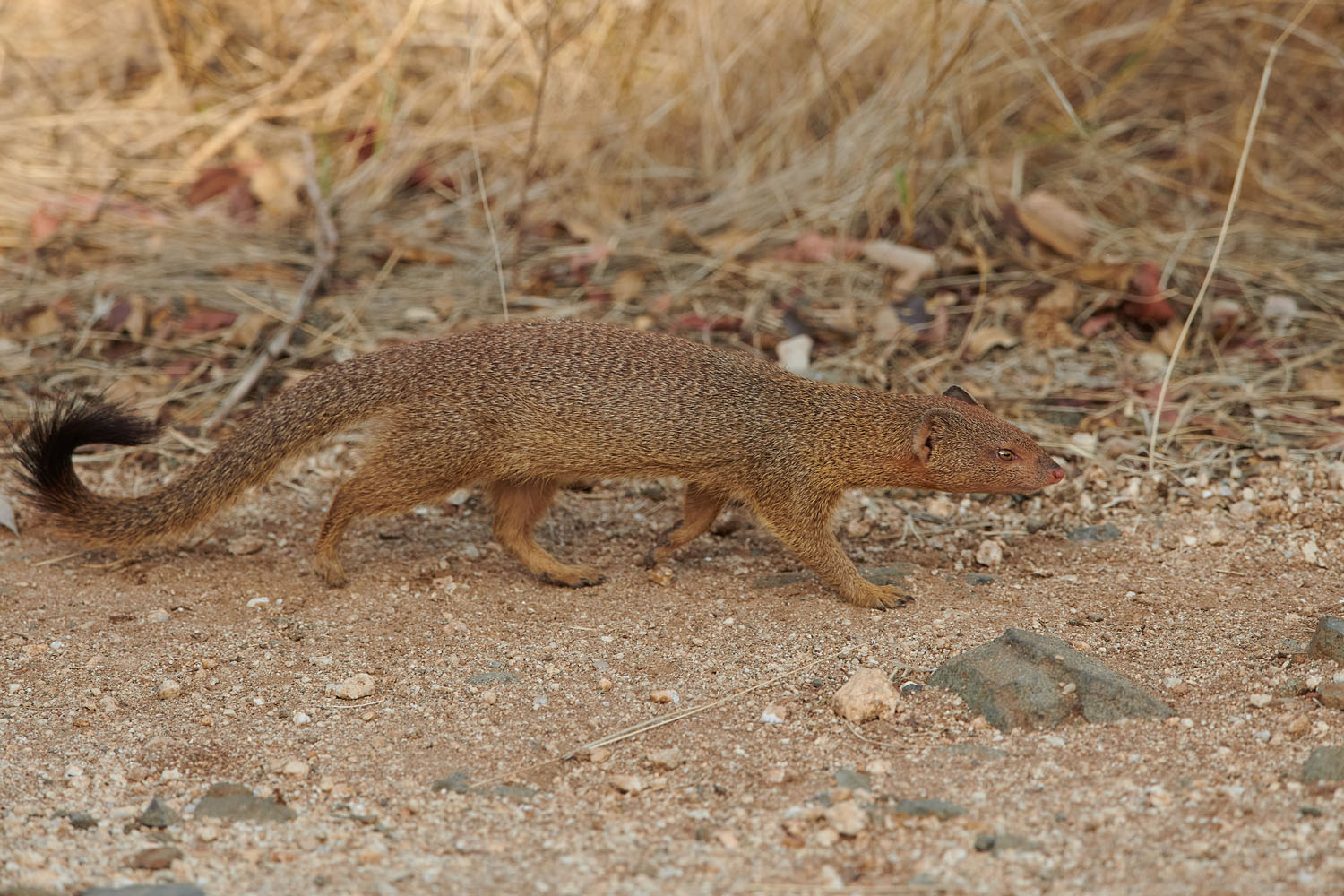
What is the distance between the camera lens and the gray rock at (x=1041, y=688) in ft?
10.1

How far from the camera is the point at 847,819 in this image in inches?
103

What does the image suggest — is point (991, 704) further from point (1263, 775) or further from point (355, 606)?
point (355, 606)

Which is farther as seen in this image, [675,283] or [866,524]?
[675,283]

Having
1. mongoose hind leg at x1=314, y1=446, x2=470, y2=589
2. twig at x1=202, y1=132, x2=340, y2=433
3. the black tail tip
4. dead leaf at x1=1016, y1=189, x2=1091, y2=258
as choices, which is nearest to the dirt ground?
mongoose hind leg at x1=314, y1=446, x2=470, y2=589

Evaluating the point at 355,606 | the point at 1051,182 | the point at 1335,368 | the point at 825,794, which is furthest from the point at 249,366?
the point at 1335,368

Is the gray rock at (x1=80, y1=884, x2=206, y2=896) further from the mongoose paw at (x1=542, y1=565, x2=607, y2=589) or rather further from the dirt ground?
the mongoose paw at (x1=542, y1=565, x2=607, y2=589)

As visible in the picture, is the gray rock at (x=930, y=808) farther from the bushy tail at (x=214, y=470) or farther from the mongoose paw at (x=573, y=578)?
the bushy tail at (x=214, y=470)

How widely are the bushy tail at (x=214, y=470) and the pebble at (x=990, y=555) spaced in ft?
6.70

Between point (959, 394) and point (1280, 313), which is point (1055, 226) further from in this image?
point (959, 394)

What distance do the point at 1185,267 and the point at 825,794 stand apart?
3790 mm

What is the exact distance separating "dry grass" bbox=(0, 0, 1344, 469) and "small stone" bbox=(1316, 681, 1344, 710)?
1.70m

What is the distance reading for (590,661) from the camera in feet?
11.7

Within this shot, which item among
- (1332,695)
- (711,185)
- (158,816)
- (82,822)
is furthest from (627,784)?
(711,185)

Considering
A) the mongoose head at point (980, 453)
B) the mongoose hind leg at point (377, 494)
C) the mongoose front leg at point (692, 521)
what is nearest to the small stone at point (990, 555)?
the mongoose head at point (980, 453)
